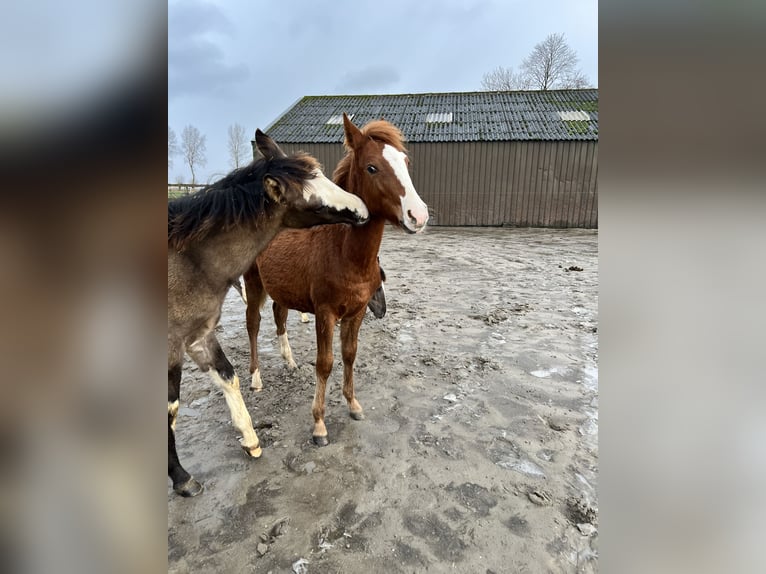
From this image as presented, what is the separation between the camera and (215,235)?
6.02ft

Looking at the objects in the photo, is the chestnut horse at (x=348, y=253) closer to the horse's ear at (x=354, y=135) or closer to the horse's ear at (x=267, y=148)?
the horse's ear at (x=354, y=135)

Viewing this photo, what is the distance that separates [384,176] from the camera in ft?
6.88

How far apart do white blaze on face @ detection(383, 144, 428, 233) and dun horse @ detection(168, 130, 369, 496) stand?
8.8 inches

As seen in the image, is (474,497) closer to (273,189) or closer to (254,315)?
(273,189)

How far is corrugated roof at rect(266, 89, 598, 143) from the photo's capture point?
1347cm

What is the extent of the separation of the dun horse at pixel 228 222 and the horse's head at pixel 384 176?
18cm

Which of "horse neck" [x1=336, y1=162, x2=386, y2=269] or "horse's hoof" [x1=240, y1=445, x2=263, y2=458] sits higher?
"horse neck" [x1=336, y1=162, x2=386, y2=269]

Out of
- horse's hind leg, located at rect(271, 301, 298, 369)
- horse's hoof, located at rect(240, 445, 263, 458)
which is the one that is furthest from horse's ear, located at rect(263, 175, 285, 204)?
horse's hind leg, located at rect(271, 301, 298, 369)

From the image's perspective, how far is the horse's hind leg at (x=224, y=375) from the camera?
6.89 ft

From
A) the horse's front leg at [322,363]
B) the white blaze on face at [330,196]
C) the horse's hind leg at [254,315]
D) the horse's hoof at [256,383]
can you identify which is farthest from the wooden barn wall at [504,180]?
the white blaze on face at [330,196]

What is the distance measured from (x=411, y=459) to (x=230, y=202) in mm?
1809

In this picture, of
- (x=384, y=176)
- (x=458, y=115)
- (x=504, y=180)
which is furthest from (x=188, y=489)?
(x=458, y=115)

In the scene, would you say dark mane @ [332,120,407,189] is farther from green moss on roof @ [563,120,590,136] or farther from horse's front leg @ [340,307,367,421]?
green moss on roof @ [563,120,590,136]
